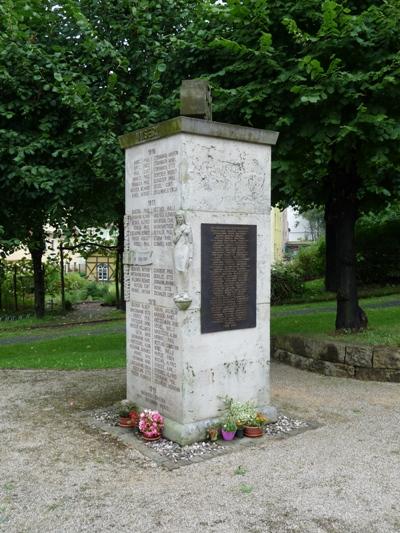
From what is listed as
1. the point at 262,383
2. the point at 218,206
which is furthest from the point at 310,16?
the point at 262,383

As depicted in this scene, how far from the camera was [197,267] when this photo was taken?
242 inches

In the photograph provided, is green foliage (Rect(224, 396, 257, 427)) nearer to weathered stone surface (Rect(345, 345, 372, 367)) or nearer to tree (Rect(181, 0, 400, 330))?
weathered stone surface (Rect(345, 345, 372, 367))

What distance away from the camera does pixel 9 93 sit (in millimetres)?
10352

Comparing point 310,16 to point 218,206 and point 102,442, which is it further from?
point 102,442

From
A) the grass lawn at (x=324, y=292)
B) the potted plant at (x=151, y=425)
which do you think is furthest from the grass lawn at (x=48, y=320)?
the potted plant at (x=151, y=425)

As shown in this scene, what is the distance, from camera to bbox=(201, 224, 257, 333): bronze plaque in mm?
6227

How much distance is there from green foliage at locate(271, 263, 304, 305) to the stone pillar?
45.0 feet

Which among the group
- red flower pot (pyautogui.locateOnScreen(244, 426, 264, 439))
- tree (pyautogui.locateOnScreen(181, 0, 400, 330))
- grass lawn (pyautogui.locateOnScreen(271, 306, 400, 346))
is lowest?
red flower pot (pyautogui.locateOnScreen(244, 426, 264, 439))

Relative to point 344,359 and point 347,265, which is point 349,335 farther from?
point 347,265

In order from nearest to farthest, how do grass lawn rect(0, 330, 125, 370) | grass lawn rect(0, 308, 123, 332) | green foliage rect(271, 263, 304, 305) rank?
grass lawn rect(0, 330, 125, 370), grass lawn rect(0, 308, 123, 332), green foliage rect(271, 263, 304, 305)

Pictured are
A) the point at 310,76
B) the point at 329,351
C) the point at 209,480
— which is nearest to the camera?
the point at 209,480

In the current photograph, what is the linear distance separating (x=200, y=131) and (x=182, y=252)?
4.44 feet

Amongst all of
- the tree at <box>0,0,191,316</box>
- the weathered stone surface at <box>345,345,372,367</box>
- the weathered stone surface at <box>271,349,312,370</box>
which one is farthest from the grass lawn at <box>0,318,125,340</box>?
the weathered stone surface at <box>345,345,372,367</box>

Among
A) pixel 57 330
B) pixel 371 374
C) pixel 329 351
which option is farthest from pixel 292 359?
pixel 57 330
